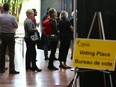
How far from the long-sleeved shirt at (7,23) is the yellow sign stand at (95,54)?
3.79 metres

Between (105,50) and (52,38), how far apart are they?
4.32m

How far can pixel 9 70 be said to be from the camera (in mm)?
9547

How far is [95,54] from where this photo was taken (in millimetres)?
5590

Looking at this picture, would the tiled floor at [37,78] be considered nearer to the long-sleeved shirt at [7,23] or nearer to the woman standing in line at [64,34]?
the woman standing in line at [64,34]

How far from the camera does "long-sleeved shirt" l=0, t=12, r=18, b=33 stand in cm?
913

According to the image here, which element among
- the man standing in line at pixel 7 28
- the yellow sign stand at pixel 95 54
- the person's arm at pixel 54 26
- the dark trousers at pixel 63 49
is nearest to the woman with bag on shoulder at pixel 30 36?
the man standing in line at pixel 7 28

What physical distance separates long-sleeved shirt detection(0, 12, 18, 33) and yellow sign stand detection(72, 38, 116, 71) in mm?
3793

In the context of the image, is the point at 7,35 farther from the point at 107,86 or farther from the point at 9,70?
the point at 107,86

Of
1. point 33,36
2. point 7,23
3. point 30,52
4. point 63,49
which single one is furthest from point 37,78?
point 63,49

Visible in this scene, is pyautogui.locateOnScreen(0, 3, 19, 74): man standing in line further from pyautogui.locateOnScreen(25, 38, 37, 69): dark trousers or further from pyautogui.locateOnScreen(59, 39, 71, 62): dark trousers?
pyautogui.locateOnScreen(59, 39, 71, 62): dark trousers

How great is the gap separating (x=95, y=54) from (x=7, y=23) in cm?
402

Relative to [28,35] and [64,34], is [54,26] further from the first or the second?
[28,35]

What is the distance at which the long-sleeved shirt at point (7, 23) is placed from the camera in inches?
360

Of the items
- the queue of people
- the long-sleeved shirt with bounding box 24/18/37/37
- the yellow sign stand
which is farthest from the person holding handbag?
the yellow sign stand
